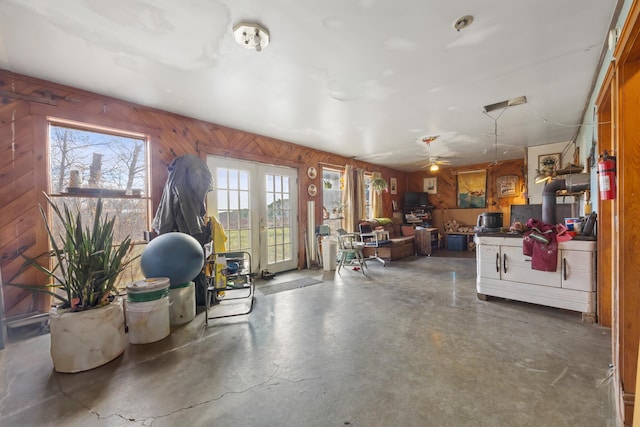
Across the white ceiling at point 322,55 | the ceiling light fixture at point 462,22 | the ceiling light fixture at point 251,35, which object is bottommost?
the ceiling light fixture at point 251,35

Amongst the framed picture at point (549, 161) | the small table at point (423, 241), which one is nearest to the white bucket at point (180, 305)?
the small table at point (423, 241)

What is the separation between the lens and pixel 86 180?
117 inches

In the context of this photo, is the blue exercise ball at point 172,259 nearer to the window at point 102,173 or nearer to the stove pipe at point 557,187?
the window at point 102,173

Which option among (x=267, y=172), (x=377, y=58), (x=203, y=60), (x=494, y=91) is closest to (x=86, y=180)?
(x=203, y=60)

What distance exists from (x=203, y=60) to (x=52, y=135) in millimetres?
1929

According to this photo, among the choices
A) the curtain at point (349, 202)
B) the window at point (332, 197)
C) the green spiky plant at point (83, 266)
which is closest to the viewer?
the green spiky plant at point (83, 266)

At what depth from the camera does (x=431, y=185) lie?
8.64 meters

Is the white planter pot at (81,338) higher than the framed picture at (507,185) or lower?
lower

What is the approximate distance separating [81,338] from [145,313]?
44cm

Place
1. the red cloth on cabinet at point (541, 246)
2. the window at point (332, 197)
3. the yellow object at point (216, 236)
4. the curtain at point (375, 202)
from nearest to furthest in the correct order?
the red cloth on cabinet at point (541, 246), the yellow object at point (216, 236), the window at point (332, 197), the curtain at point (375, 202)

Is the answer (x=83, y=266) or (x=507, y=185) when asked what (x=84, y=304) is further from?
(x=507, y=185)

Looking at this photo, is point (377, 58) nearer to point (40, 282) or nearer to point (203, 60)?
point (203, 60)

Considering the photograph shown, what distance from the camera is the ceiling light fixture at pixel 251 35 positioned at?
191 centimetres

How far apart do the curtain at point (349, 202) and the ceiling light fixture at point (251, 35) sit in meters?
4.33
